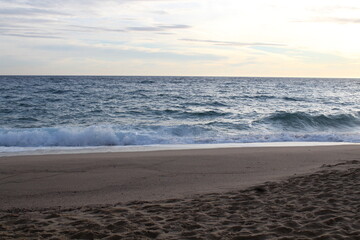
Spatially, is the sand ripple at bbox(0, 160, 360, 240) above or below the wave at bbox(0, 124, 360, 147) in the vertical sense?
above

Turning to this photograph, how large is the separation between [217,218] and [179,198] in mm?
1189

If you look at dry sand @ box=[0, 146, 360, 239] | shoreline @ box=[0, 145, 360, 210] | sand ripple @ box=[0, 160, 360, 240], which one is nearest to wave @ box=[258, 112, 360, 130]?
shoreline @ box=[0, 145, 360, 210]

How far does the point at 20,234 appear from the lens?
4188mm

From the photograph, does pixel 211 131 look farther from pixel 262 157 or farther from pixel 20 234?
pixel 20 234

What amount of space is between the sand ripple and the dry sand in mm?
12

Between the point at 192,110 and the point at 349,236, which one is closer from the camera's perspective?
the point at 349,236

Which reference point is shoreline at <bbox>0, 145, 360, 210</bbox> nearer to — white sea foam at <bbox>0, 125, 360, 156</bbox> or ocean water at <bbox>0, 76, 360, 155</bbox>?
white sea foam at <bbox>0, 125, 360, 156</bbox>

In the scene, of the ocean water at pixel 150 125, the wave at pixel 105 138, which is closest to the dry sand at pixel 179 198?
the wave at pixel 105 138

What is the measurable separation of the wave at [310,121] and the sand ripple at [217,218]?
46.2 ft

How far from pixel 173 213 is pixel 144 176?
2.63 metres

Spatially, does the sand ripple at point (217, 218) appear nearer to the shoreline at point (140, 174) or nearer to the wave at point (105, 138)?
the shoreline at point (140, 174)

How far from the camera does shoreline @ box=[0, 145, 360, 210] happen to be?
6.08 metres

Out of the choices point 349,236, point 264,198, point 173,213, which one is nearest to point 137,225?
point 173,213

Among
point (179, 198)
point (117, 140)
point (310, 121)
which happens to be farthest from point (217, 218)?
point (310, 121)
